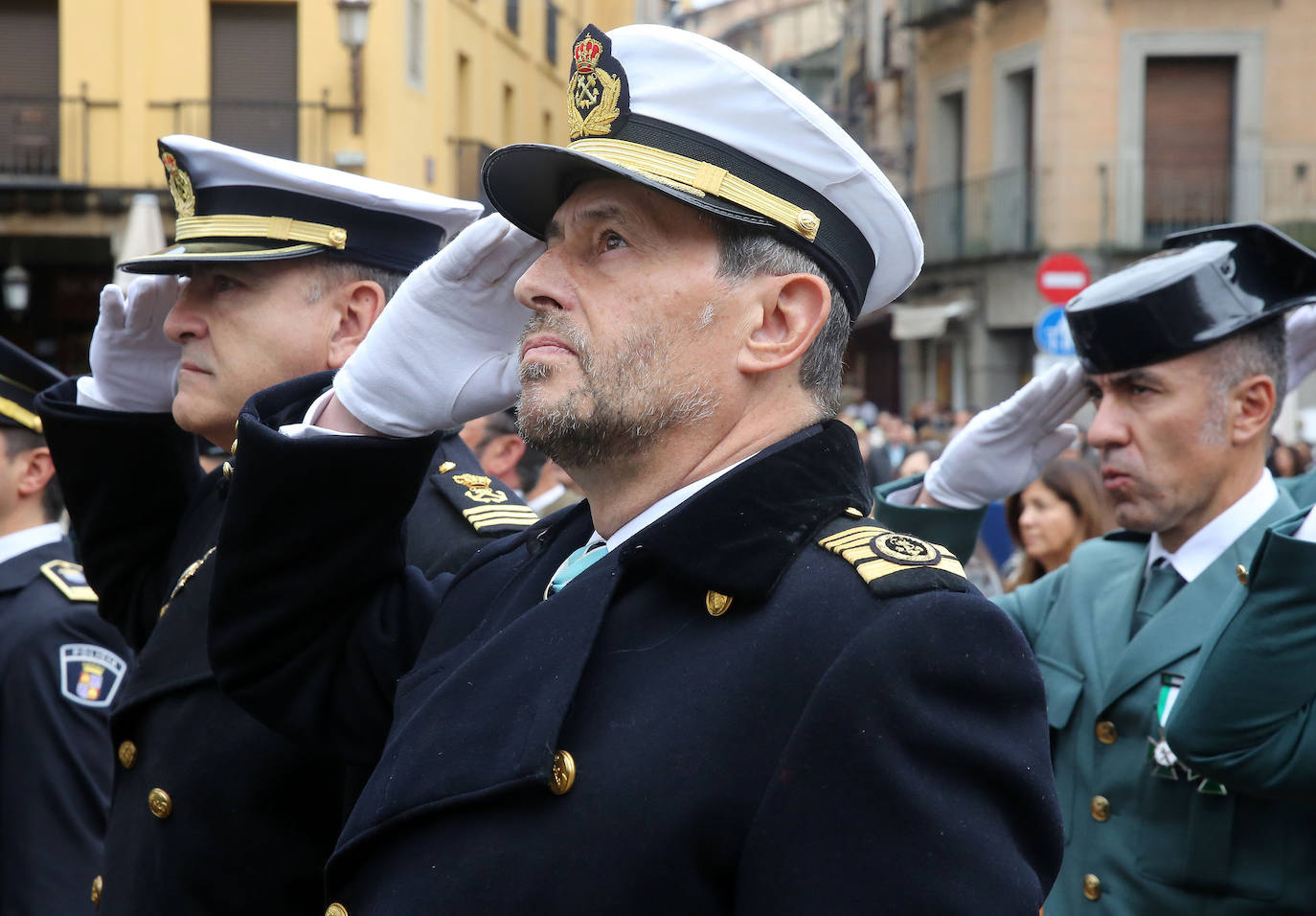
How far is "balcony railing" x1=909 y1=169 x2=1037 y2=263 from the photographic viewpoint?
24.0 metres

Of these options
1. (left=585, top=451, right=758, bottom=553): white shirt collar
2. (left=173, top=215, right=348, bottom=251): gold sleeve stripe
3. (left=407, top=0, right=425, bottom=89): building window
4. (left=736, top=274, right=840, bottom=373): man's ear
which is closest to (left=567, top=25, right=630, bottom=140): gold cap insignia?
(left=736, top=274, right=840, bottom=373): man's ear

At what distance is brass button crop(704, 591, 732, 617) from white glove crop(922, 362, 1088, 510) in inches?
74.0

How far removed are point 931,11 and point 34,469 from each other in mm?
23696

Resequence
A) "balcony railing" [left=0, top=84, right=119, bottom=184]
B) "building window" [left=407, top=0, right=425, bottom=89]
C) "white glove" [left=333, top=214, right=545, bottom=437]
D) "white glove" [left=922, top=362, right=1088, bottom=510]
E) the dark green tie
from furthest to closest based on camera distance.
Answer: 1. "building window" [left=407, top=0, right=425, bottom=89]
2. "balcony railing" [left=0, top=84, right=119, bottom=184]
3. "white glove" [left=922, top=362, right=1088, bottom=510]
4. the dark green tie
5. "white glove" [left=333, top=214, right=545, bottom=437]

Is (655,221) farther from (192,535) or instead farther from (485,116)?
(485,116)

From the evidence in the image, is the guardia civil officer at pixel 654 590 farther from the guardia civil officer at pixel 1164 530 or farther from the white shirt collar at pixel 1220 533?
the white shirt collar at pixel 1220 533

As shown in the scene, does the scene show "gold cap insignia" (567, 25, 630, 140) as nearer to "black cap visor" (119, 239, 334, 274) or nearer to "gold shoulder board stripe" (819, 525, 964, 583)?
"gold shoulder board stripe" (819, 525, 964, 583)

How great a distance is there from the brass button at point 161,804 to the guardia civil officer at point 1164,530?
6.19 feet

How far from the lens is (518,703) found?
2010mm

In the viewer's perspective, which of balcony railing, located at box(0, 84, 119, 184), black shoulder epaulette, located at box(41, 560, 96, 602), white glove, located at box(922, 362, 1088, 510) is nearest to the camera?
white glove, located at box(922, 362, 1088, 510)

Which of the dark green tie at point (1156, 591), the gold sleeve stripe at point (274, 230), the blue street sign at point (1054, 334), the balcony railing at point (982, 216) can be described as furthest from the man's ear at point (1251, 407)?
the balcony railing at point (982, 216)

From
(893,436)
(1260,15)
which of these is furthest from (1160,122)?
(893,436)

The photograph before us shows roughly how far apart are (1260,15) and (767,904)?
78.7 ft

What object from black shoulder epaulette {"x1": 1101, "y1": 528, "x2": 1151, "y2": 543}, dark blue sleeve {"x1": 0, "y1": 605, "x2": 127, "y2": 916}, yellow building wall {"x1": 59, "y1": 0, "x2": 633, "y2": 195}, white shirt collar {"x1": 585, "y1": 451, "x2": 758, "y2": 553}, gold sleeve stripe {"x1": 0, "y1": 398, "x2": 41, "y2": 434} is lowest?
dark blue sleeve {"x1": 0, "y1": 605, "x2": 127, "y2": 916}
